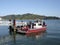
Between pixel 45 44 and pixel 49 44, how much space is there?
0.83 m

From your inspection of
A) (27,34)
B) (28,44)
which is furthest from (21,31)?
(28,44)

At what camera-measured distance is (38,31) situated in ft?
189

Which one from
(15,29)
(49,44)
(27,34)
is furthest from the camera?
(15,29)

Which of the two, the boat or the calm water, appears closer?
the calm water

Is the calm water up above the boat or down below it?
below

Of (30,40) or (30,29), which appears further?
(30,29)

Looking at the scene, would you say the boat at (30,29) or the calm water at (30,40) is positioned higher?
the boat at (30,29)

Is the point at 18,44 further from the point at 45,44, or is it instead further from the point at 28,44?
the point at 45,44

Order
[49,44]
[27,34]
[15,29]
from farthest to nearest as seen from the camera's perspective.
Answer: [15,29] < [27,34] < [49,44]

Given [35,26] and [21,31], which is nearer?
[21,31]

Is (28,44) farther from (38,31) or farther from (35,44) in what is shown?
(38,31)

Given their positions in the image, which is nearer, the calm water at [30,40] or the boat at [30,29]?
the calm water at [30,40]

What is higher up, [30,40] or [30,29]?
[30,29]

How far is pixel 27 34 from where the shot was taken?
5244cm
